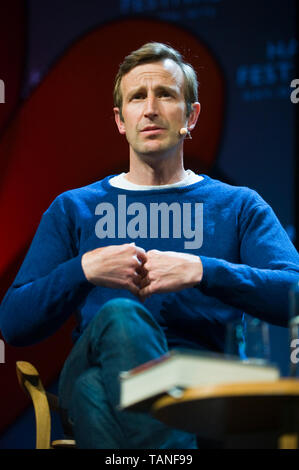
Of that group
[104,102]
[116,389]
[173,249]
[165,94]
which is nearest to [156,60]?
[165,94]

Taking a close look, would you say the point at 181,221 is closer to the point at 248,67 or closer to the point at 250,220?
the point at 250,220

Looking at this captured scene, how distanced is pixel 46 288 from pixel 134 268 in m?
0.29

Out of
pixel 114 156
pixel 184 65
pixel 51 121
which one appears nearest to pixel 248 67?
pixel 184 65

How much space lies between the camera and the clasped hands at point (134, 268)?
210 cm

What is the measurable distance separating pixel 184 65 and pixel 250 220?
63 cm

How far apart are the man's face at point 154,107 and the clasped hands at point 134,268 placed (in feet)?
1.89

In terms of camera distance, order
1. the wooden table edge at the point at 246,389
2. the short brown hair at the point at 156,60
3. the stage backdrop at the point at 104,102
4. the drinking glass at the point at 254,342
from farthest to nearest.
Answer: the stage backdrop at the point at 104,102 < the short brown hair at the point at 156,60 < the drinking glass at the point at 254,342 < the wooden table edge at the point at 246,389

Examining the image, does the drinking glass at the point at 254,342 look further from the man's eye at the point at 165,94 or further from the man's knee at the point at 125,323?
the man's eye at the point at 165,94

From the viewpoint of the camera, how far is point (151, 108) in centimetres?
256

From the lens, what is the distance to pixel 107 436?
68.6 inches

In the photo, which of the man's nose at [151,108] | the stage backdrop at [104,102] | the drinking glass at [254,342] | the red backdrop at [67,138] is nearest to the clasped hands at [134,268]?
the drinking glass at [254,342]

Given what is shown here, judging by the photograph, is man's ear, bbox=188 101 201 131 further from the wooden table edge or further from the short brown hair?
the wooden table edge

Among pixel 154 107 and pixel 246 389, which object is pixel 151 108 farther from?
pixel 246 389

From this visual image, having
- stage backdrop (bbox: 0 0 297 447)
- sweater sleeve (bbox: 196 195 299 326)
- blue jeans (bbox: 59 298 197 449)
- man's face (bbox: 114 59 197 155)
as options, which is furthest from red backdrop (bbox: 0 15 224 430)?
blue jeans (bbox: 59 298 197 449)
